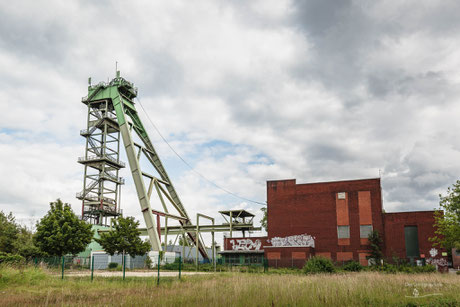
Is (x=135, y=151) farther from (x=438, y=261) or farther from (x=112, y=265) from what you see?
(x=438, y=261)

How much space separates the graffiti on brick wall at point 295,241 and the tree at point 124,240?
17.1m

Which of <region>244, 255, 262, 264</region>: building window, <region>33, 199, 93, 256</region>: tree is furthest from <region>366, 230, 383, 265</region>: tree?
<region>33, 199, 93, 256</region>: tree

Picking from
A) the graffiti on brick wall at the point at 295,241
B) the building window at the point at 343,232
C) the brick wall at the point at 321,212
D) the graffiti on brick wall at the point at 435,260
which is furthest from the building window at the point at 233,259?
the graffiti on brick wall at the point at 435,260

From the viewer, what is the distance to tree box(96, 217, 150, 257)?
3888 centimetres

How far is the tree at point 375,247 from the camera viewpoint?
4341 cm

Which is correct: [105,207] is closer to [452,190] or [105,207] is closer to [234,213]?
[234,213]

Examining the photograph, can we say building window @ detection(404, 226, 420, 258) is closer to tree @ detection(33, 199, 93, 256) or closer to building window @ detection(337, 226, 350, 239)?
building window @ detection(337, 226, 350, 239)

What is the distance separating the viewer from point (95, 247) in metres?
52.4

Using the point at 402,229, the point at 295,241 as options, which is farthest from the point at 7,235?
the point at 402,229

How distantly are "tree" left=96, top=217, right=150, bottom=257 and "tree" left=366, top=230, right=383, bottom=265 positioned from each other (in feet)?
82.1

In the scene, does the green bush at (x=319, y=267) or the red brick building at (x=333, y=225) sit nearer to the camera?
the green bush at (x=319, y=267)

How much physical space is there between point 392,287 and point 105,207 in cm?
5065

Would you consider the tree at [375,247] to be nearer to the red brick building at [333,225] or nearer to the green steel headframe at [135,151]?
the red brick building at [333,225]

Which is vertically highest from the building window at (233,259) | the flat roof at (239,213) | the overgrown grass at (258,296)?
the flat roof at (239,213)
